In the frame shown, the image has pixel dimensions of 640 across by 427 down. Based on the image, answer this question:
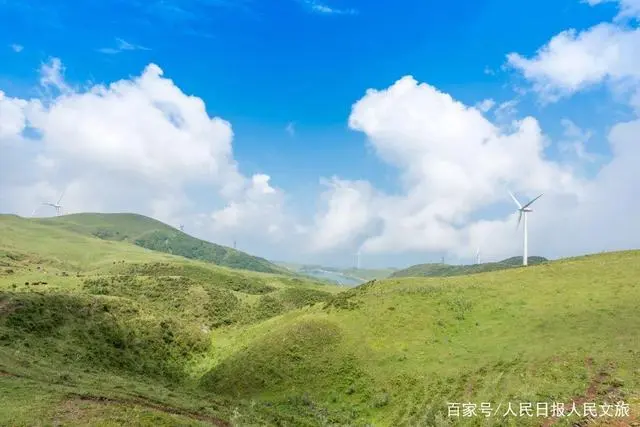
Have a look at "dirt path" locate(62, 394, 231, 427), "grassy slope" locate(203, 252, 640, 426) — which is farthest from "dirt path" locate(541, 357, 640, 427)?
"dirt path" locate(62, 394, 231, 427)

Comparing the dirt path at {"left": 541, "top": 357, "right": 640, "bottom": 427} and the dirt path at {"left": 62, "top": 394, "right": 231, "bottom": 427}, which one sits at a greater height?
the dirt path at {"left": 541, "top": 357, "right": 640, "bottom": 427}

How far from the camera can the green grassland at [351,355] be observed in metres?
32.5

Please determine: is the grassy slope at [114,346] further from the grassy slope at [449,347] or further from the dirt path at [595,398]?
the dirt path at [595,398]

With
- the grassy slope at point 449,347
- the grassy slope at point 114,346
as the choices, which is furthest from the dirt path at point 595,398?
the grassy slope at point 114,346

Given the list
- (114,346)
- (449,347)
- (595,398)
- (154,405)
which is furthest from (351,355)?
(114,346)

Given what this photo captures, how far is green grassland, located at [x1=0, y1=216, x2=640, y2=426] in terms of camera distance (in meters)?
32.5

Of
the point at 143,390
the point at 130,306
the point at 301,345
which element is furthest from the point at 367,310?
the point at 130,306

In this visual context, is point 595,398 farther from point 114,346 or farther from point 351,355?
point 114,346

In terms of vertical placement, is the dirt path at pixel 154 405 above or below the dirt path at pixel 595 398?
below

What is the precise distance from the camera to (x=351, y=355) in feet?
162

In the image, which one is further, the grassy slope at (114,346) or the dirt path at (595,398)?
the grassy slope at (114,346)

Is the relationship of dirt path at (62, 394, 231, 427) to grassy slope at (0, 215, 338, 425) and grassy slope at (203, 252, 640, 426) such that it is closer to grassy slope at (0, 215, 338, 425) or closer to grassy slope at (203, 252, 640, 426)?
grassy slope at (0, 215, 338, 425)

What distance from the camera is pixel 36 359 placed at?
39.5 m

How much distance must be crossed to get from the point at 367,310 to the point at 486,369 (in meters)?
19.2
